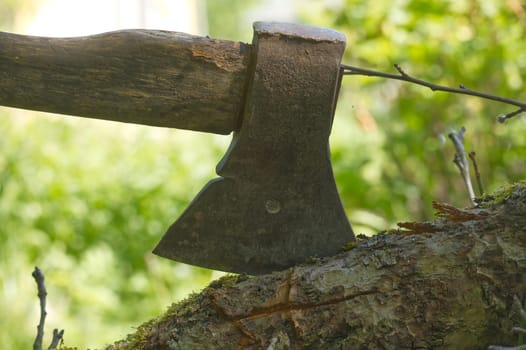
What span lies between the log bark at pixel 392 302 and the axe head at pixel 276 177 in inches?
5.4

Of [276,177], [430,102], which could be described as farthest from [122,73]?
[430,102]

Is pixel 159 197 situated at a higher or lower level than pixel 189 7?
lower

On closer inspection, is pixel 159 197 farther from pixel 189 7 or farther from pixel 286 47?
pixel 189 7

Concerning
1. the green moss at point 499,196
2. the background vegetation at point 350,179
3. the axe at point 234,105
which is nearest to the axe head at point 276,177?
the axe at point 234,105

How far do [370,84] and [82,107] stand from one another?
119 inches

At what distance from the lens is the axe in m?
1.55

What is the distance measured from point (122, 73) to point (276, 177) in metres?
0.41

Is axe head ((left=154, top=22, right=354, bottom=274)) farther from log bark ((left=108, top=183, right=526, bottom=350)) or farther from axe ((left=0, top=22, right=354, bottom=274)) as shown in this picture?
log bark ((left=108, top=183, right=526, bottom=350))

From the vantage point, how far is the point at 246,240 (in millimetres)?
1641

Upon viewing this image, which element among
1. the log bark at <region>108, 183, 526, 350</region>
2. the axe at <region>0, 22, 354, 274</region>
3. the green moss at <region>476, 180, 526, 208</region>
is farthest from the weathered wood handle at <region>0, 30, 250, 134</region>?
the green moss at <region>476, 180, 526, 208</region>

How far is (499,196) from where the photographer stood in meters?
1.59

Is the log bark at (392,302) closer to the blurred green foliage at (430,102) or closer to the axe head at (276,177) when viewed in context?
the axe head at (276,177)

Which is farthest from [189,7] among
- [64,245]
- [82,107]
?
[82,107]

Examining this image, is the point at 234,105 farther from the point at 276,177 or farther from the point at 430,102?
the point at 430,102
